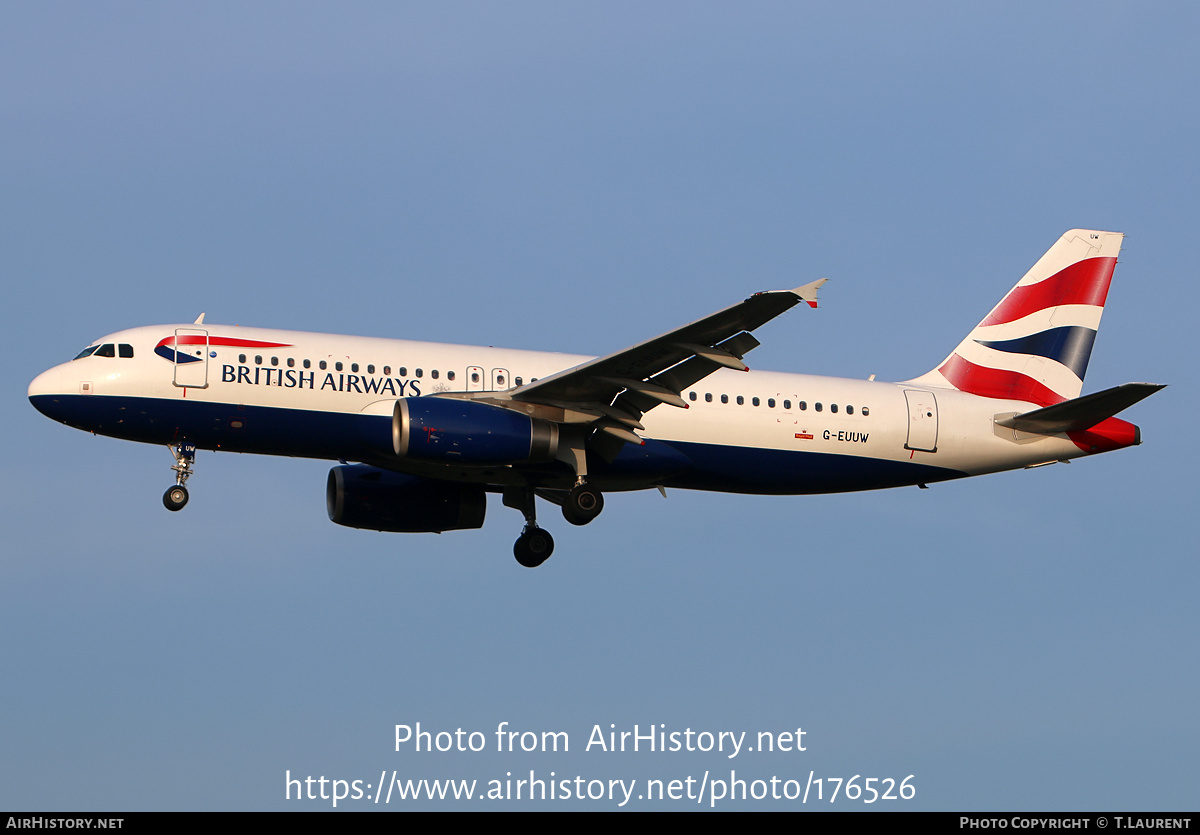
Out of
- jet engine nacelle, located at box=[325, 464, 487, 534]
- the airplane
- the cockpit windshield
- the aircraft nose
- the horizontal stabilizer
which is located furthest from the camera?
jet engine nacelle, located at box=[325, 464, 487, 534]

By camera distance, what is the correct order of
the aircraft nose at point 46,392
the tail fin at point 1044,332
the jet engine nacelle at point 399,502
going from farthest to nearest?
the tail fin at point 1044,332 → the jet engine nacelle at point 399,502 → the aircraft nose at point 46,392

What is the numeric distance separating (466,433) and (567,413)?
2431 millimetres

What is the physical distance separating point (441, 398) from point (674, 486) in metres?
6.29

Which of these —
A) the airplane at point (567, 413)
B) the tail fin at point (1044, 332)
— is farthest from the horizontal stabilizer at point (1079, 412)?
the tail fin at point (1044, 332)

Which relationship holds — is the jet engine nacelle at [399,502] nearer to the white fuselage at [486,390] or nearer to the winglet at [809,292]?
the white fuselage at [486,390]

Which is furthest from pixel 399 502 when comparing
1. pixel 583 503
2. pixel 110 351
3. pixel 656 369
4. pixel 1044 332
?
pixel 1044 332

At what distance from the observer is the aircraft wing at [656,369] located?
2700 cm

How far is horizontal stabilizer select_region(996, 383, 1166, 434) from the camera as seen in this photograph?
31.0 m

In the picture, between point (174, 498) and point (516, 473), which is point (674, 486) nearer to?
point (516, 473)

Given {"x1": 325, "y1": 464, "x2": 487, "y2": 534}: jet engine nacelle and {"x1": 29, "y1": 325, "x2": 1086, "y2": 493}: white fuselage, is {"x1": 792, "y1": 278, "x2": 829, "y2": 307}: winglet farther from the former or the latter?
{"x1": 325, "y1": 464, "x2": 487, "y2": 534}: jet engine nacelle

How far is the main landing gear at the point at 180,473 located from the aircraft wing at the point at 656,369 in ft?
22.8

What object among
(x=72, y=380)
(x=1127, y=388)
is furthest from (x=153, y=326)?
(x=1127, y=388)

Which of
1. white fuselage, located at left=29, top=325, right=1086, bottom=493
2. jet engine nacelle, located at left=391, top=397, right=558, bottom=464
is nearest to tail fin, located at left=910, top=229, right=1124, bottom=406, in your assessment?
white fuselage, located at left=29, top=325, right=1086, bottom=493

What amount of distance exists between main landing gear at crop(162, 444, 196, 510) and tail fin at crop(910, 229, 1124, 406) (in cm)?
1766
